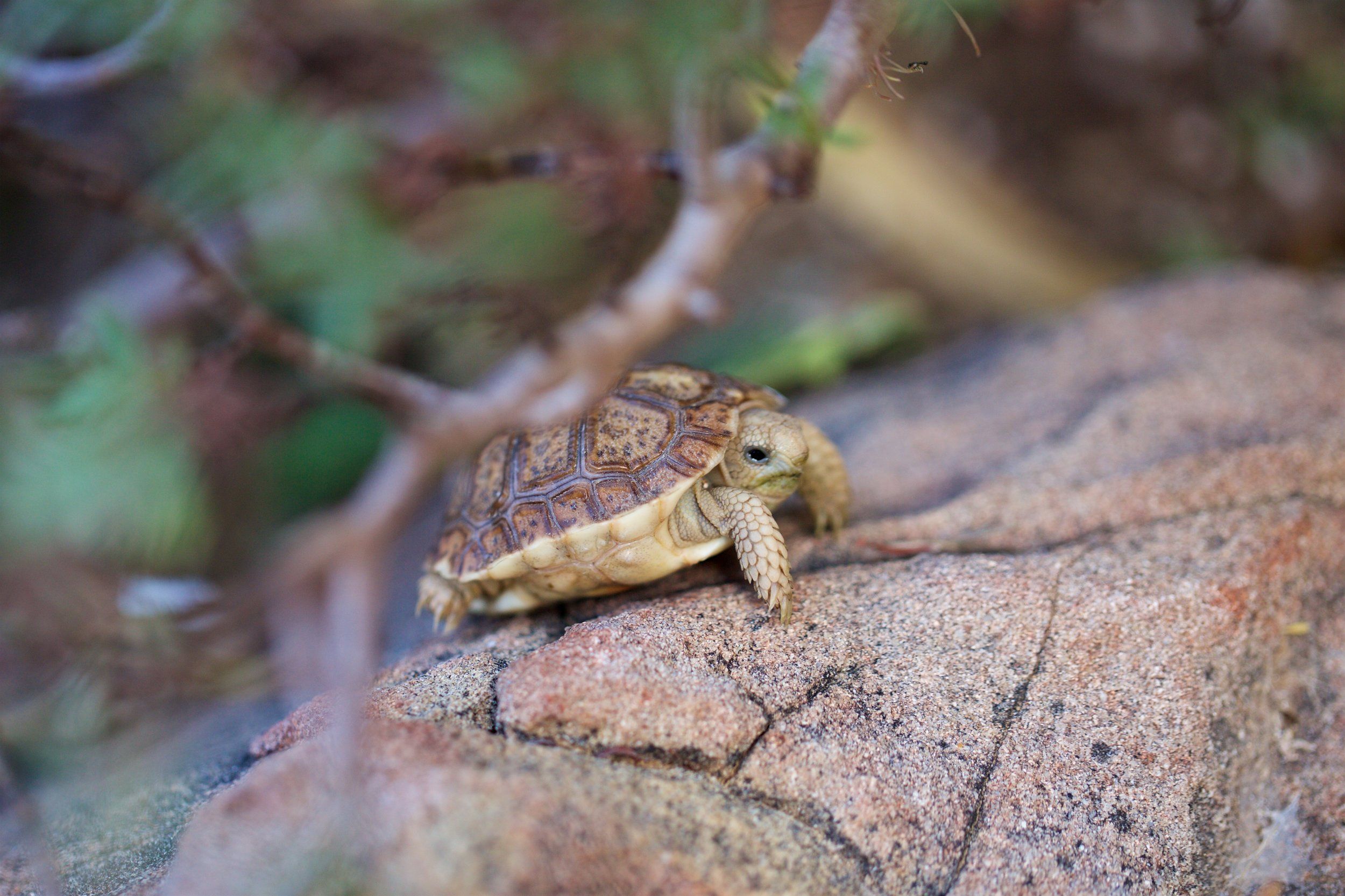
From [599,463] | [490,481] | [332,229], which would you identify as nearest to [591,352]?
[490,481]

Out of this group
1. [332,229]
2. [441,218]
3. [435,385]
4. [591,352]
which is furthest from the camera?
[441,218]

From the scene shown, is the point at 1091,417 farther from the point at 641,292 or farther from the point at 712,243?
the point at 641,292

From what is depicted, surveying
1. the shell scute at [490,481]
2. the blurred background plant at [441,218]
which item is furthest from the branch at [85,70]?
the shell scute at [490,481]

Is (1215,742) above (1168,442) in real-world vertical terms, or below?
below

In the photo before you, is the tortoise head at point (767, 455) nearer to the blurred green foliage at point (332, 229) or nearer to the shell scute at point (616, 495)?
the shell scute at point (616, 495)

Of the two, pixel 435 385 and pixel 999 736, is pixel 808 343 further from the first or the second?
pixel 999 736

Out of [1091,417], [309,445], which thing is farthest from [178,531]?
[1091,417]
